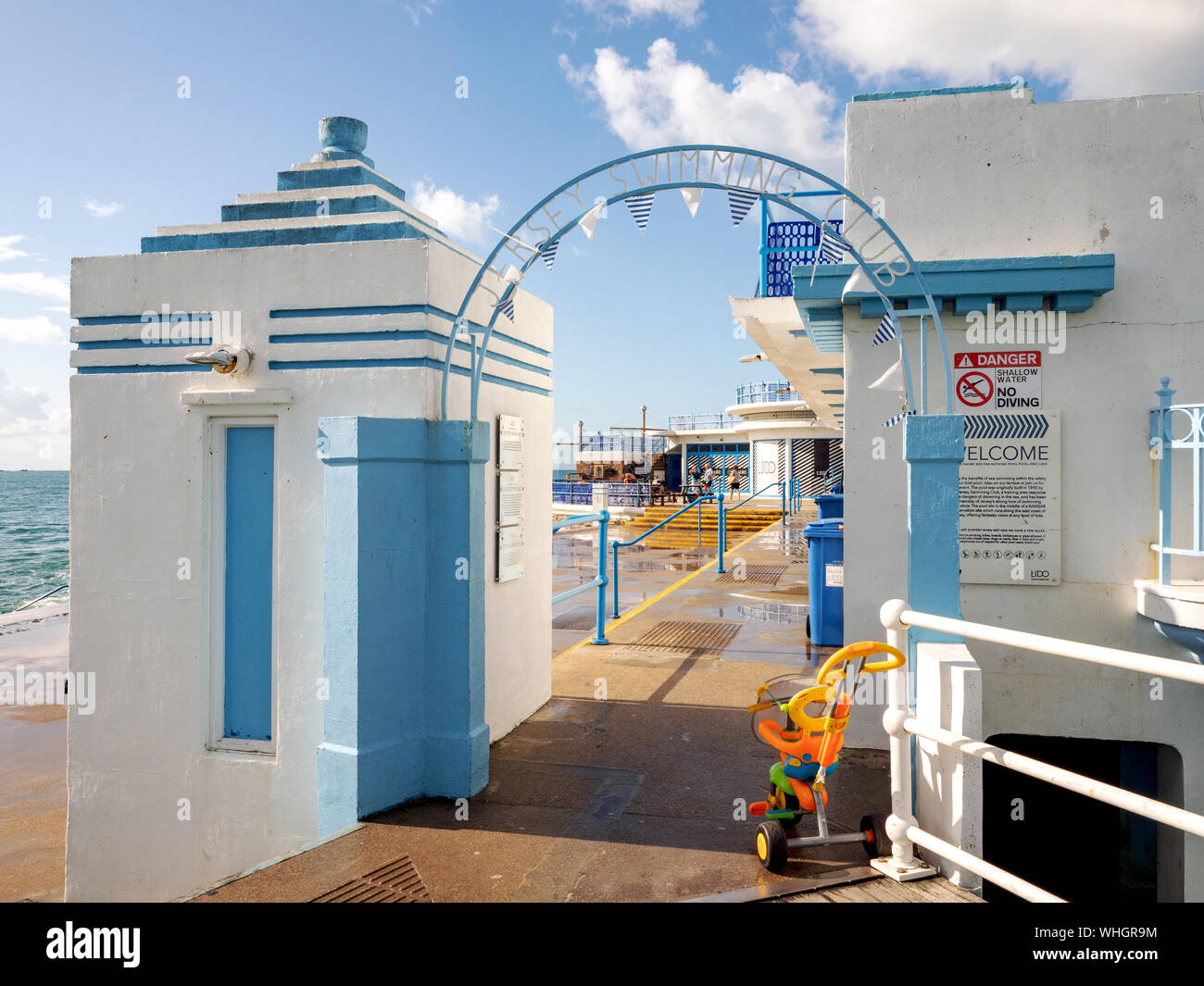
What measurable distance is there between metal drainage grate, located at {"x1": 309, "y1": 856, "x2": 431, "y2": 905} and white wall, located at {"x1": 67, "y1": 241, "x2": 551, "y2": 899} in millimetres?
1496

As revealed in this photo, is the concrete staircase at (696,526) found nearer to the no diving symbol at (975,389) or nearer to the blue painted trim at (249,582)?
the no diving symbol at (975,389)

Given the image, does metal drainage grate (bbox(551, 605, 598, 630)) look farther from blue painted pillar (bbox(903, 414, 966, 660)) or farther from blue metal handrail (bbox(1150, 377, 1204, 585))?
blue painted pillar (bbox(903, 414, 966, 660))

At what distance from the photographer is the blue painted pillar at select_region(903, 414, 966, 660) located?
444cm

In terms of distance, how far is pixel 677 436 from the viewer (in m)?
51.7

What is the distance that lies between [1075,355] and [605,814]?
4604mm

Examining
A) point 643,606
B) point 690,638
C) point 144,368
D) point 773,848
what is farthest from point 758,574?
point 144,368

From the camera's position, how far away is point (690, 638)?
9.91 m

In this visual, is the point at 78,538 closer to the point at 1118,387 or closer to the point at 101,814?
the point at 101,814

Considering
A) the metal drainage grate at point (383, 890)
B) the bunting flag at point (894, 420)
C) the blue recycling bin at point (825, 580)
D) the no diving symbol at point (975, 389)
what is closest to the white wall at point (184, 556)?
the metal drainage grate at point (383, 890)

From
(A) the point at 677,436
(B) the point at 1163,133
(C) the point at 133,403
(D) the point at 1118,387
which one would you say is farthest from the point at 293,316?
(A) the point at 677,436

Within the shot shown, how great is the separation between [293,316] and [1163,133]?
6272mm

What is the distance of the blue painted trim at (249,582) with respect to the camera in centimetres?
551

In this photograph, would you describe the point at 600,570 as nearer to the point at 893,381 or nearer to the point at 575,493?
the point at 893,381

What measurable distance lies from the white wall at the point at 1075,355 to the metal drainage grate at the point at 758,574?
8327 millimetres
